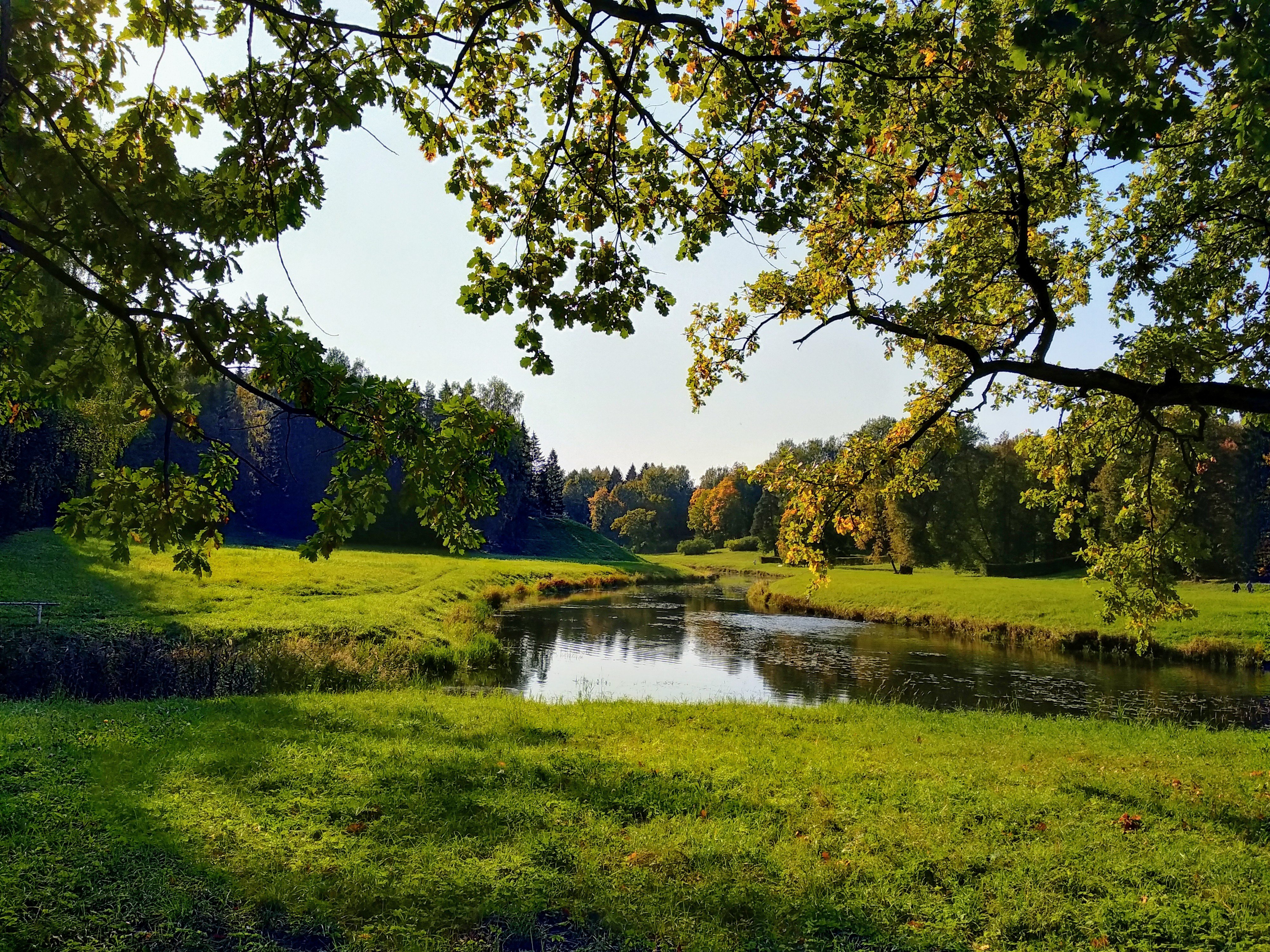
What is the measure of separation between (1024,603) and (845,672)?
1608 cm

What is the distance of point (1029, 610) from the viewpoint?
1250 inches

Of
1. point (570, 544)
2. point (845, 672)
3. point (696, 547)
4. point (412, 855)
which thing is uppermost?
point (412, 855)

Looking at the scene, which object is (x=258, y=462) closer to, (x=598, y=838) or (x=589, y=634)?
(x=598, y=838)

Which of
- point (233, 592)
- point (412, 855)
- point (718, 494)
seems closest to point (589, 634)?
point (233, 592)

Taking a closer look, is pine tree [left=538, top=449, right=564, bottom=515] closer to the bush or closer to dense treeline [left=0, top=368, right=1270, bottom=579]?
dense treeline [left=0, top=368, right=1270, bottom=579]

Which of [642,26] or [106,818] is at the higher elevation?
[642,26]

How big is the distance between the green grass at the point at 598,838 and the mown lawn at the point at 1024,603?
11.1 m

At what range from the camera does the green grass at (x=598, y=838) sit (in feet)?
16.7

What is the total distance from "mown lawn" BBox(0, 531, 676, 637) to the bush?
74.7 meters

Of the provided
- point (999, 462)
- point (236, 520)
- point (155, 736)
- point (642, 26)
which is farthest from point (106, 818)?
point (999, 462)

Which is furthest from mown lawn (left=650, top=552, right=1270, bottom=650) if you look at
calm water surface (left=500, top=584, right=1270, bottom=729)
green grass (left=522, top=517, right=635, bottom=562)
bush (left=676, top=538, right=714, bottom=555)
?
bush (left=676, top=538, right=714, bottom=555)

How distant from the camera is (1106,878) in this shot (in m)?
6.03

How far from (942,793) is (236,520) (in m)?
68.5

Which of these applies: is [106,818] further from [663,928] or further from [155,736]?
[663,928]
